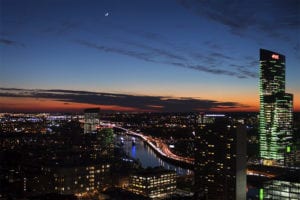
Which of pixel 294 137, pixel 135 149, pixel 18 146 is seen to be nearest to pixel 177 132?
pixel 135 149

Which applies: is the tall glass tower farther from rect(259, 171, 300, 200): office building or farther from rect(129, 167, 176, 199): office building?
rect(259, 171, 300, 200): office building

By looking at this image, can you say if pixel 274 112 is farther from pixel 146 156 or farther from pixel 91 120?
pixel 91 120

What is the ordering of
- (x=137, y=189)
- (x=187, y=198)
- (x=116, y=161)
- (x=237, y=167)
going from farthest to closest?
(x=116, y=161) → (x=137, y=189) → (x=237, y=167) → (x=187, y=198)

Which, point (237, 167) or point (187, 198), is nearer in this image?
point (187, 198)

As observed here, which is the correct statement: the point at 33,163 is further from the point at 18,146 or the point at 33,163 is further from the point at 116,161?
the point at 18,146

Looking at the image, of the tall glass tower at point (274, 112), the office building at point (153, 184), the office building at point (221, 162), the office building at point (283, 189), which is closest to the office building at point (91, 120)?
the tall glass tower at point (274, 112)

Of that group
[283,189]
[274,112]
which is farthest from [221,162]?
[274,112]

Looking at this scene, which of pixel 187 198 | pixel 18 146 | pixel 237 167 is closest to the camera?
pixel 187 198
